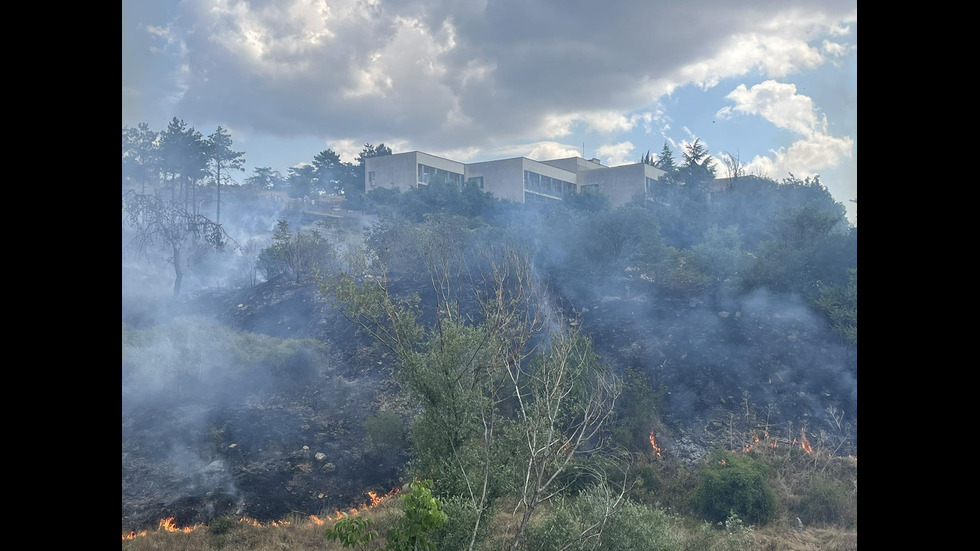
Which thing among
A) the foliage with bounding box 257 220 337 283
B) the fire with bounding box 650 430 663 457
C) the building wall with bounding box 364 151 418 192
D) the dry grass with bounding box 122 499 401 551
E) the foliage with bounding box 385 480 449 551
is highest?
the building wall with bounding box 364 151 418 192

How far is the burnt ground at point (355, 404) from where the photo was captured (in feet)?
46.7

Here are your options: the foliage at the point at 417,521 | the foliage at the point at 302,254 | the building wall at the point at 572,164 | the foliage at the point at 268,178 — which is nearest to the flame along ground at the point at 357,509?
the foliage at the point at 417,521

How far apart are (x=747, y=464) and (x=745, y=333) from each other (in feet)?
23.6

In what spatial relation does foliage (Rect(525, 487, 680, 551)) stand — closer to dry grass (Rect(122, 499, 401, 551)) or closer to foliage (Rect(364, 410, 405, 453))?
dry grass (Rect(122, 499, 401, 551))

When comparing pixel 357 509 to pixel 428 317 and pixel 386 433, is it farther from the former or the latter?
pixel 428 317

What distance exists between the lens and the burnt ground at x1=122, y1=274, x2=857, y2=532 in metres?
14.2

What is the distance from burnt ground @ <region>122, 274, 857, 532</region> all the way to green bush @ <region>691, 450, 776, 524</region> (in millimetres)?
2277

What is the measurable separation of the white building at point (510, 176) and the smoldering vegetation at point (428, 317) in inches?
377

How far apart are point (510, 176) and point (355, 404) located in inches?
950

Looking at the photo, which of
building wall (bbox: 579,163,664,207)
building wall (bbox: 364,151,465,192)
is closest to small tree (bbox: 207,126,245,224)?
building wall (bbox: 364,151,465,192)

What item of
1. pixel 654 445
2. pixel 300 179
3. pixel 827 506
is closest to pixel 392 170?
pixel 300 179
